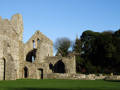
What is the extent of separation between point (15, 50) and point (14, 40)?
147 centimetres

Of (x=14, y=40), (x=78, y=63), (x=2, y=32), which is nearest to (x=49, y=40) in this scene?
(x=78, y=63)

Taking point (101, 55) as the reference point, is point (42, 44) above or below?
above

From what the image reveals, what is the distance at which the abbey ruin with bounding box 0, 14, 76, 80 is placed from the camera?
27734mm

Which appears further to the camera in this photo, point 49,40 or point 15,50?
point 49,40

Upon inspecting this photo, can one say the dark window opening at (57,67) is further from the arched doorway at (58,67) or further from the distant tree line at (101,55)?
the distant tree line at (101,55)

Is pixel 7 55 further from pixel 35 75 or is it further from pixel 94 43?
pixel 94 43

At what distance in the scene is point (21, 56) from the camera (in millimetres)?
33969

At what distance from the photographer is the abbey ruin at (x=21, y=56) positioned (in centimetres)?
2773

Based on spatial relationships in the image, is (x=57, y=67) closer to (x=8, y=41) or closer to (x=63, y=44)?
(x=8, y=41)

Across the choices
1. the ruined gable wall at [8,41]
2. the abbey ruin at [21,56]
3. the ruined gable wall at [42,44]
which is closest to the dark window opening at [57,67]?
the abbey ruin at [21,56]

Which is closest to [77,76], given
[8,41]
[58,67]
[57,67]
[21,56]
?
[21,56]

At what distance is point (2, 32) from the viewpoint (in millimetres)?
28734

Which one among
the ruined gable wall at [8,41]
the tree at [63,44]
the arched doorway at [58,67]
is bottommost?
the arched doorway at [58,67]

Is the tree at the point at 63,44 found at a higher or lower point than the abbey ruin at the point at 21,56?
higher
